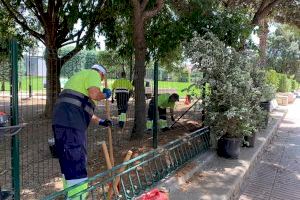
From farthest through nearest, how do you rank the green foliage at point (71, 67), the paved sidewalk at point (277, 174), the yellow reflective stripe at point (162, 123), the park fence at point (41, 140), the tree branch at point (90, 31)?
the tree branch at point (90, 31), the yellow reflective stripe at point (162, 123), the paved sidewalk at point (277, 174), the green foliage at point (71, 67), the park fence at point (41, 140)

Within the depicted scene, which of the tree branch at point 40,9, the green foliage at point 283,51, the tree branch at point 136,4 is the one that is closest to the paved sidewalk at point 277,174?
the tree branch at point 136,4

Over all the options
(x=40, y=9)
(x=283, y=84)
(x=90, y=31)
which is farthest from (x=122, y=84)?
(x=283, y=84)

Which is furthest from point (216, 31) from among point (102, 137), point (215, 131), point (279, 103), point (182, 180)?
point (279, 103)

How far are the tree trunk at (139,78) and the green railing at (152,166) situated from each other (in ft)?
4.15

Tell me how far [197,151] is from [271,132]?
4.67 meters

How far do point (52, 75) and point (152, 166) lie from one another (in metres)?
2.13

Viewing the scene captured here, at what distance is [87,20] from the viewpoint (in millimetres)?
12070

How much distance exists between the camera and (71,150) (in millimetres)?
4109

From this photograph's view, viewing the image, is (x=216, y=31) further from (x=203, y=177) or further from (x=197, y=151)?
(x=203, y=177)

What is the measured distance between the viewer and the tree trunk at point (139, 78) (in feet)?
25.8

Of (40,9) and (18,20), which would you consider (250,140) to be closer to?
(40,9)

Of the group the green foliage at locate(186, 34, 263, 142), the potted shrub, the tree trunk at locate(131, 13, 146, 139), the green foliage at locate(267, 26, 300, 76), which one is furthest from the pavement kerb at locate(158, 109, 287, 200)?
the green foliage at locate(267, 26, 300, 76)

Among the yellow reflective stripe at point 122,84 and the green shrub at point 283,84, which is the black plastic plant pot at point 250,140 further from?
the green shrub at point 283,84

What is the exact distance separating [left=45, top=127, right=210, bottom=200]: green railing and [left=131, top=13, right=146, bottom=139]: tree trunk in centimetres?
127
